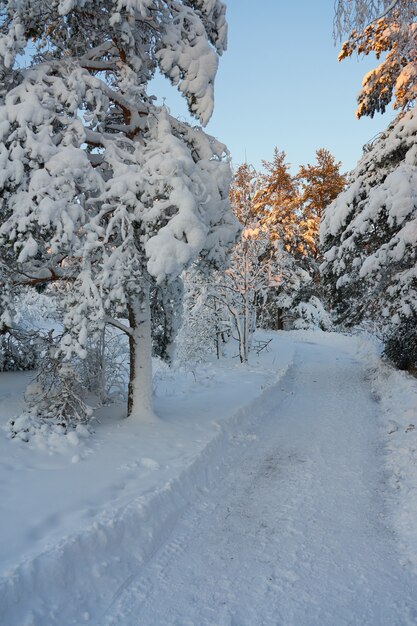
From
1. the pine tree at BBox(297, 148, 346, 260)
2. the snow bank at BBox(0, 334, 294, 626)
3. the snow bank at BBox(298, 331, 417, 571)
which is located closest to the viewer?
the snow bank at BBox(0, 334, 294, 626)

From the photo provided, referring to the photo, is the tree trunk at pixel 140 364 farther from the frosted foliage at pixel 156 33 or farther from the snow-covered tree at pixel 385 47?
the snow-covered tree at pixel 385 47

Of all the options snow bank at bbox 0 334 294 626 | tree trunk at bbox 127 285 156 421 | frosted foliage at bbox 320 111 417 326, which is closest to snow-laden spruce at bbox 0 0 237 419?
tree trunk at bbox 127 285 156 421

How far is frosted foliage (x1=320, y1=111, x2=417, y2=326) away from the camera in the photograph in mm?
9648

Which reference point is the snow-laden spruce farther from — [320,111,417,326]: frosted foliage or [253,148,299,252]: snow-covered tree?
[253,148,299,252]: snow-covered tree

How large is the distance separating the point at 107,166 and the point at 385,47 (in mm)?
8768

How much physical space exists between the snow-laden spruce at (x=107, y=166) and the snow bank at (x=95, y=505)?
4.83 ft

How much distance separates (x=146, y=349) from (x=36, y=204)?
3.29m

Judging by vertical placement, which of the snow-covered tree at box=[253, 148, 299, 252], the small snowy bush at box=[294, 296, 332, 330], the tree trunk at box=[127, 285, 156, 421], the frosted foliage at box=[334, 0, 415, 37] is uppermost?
the snow-covered tree at box=[253, 148, 299, 252]

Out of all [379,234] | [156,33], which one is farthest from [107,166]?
[379,234]

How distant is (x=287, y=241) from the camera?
2902 cm

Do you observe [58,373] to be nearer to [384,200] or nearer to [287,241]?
[384,200]

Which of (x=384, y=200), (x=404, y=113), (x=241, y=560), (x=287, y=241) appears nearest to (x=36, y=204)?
(x=241, y=560)

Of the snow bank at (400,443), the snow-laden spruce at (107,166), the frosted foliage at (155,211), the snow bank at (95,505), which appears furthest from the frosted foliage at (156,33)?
the snow bank at (400,443)

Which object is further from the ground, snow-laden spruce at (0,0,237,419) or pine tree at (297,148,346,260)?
pine tree at (297,148,346,260)
